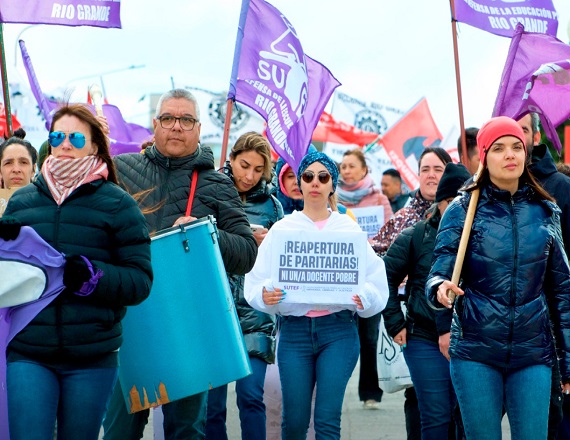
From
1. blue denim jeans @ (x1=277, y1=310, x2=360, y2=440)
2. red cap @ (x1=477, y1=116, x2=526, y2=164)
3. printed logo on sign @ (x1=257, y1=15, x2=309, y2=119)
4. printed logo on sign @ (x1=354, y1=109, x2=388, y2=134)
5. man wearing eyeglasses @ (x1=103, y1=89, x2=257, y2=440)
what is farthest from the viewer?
printed logo on sign @ (x1=354, y1=109, x2=388, y2=134)

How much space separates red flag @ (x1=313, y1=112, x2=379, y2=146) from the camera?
62.5 feet

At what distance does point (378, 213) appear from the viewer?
39.7 feet

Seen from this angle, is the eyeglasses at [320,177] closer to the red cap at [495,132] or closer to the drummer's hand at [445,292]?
the red cap at [495,132]

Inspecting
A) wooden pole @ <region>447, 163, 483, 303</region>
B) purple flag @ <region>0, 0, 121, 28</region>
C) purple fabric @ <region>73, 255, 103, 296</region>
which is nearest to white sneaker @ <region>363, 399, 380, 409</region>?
purple flag @ <region>0, 0, 121, 28</region>

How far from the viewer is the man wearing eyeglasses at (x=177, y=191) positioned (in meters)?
6.08

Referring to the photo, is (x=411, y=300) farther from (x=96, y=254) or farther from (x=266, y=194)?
(x=96, y=254)

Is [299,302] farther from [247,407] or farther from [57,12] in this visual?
[57,12]

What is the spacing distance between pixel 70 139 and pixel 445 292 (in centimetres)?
183

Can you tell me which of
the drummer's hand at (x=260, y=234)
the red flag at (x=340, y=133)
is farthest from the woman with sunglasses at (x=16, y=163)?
the red flag at (x=340, y=133)

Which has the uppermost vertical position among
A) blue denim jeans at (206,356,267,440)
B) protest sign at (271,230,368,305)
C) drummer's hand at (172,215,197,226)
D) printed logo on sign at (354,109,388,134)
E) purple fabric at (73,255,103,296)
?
printed logo on sign at (354,109,388,134)

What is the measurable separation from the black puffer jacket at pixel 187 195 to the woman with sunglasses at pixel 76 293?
1.01 meters

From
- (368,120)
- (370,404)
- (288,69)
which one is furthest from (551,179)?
(368,120)

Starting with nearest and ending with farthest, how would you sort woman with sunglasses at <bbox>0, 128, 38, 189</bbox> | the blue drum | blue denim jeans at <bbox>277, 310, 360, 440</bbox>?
the blue drum → blue denim jeans at <bbox>277, 310, 360, 440</bbox> → woman with sunglasses at <bbox>0, 128, 38, 189</bbox>

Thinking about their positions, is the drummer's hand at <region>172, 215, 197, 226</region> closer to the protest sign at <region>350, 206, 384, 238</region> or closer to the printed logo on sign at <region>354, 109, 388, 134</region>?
the protest sign at <region>350, 206, 384, 238</region>
